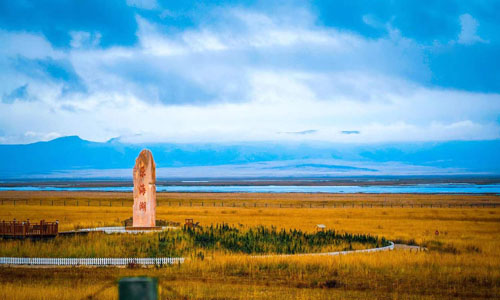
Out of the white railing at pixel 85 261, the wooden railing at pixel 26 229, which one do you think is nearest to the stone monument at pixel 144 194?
the wooden railing at pixel 26 229

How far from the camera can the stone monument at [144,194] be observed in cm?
2948

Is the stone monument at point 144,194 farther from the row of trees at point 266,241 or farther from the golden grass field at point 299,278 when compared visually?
the golden grass field at point 299,278

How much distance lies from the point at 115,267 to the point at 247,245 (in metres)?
6.28

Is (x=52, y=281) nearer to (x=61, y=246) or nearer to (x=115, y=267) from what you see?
(x=115, y=267)

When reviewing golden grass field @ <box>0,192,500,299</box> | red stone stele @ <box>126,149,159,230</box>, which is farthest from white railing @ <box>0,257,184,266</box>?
red stone stele @ <box>126,149,159,230</box>

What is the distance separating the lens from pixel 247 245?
81.0ft

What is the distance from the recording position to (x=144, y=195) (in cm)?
2950

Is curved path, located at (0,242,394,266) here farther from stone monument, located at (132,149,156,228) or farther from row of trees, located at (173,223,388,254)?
stone monument, located at (132,149,156,228)

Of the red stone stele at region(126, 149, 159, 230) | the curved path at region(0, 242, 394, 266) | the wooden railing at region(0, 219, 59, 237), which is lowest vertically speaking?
the curved path at region(0, 242, 394, 266)

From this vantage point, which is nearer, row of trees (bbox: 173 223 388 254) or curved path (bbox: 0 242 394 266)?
curved path (bbox: 0 242 394 266)

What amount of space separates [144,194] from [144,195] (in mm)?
52

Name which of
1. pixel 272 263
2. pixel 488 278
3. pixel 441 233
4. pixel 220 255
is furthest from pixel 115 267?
pixel 441 233

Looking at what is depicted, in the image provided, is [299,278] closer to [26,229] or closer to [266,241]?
[266,241]

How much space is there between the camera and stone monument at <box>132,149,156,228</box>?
2948 centimetres
